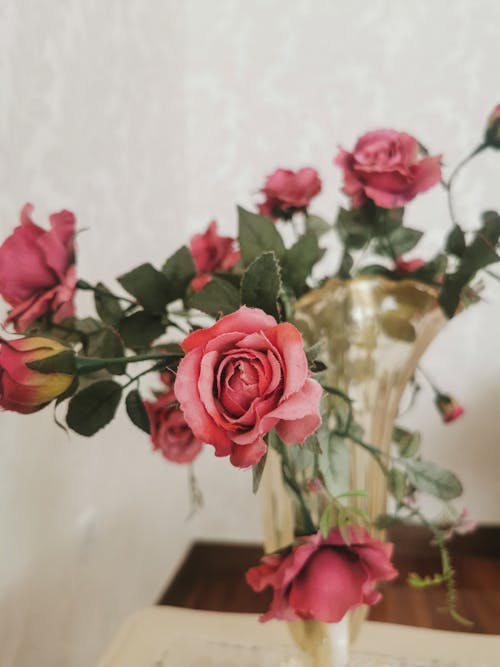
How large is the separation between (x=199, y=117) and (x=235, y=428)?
48.3 inches

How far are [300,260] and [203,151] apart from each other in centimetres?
101

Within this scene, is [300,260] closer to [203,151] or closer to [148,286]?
[148,286]

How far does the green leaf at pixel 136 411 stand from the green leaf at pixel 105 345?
41mm

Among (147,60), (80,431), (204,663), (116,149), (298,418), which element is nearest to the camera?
(298,418)

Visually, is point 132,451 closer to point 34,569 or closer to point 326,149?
point 34,569

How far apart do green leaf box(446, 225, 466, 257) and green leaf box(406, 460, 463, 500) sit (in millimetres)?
197

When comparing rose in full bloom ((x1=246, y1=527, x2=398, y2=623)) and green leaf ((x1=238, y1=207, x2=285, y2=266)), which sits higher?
green leaf ((x1=238, y1=207, x2=285, y2=266))

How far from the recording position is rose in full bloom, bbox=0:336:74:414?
0.38m

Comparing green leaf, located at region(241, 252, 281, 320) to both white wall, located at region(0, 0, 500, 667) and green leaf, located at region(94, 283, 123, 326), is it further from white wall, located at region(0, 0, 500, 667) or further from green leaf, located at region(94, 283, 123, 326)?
white wall, located at region(0, 0, 500, 667)

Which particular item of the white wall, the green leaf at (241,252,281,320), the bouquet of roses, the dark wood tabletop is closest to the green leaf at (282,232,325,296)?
the bouquet of roses

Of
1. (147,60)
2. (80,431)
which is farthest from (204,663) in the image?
(147,60)

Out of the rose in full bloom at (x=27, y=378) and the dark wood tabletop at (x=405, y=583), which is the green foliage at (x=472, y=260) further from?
the dark wood tabletop at (x=405, y=583)

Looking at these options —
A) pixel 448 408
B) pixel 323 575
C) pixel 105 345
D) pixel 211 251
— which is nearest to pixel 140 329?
pixel 105 345

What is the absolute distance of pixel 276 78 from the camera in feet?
4.47
